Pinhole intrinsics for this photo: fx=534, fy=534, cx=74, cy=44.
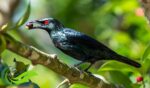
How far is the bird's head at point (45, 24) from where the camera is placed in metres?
1.53

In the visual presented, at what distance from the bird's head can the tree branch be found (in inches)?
4.5

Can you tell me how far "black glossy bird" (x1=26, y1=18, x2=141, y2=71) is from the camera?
64.0 inches

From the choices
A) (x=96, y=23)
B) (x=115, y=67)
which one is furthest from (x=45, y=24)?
(x=96, y=23)

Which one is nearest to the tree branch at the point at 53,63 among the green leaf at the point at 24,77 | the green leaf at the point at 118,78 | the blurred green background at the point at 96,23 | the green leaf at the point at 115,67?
the green leaf at the point at 24,77

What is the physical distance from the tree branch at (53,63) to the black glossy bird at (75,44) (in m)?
0.06

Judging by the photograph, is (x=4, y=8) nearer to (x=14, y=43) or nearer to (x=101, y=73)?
(x=101, y=73)

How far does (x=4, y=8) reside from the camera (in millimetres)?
2871

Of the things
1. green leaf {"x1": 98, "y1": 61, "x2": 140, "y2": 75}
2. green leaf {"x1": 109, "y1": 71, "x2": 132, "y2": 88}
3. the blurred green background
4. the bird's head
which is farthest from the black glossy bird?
the blurred green background

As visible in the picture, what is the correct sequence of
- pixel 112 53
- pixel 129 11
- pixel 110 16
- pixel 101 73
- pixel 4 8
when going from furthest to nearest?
pixel 110 16, pixel 129 11, pixel 4 8, pixel 101 73, pixel 112 53

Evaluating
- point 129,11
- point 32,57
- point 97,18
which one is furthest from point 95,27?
point 32,57

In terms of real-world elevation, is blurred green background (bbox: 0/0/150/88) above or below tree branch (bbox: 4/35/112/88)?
below

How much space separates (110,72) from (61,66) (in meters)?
0.71

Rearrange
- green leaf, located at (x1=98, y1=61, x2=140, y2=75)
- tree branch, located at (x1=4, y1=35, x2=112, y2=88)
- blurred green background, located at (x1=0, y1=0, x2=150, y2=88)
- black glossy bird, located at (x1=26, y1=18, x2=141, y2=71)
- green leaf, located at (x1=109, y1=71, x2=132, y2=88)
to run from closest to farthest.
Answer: tree branch, located at (x1=4, y1=35, x2=112, y2=88) → black glossy bird, located at (x1=26, y1=18, x2=141, y2=71) → green leaf, located at (x1=98, y1=61, x2=140, y2=75) → green leaf, located at (x1=109, y1=71, x2=132, y2=88) → blurred green background, located at (x1=0, y1=0, x2=150, y2=88)

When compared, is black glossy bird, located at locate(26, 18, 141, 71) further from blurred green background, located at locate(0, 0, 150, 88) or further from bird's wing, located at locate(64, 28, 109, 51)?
blurred green background, located at locate(0, 0, 150, 88)
